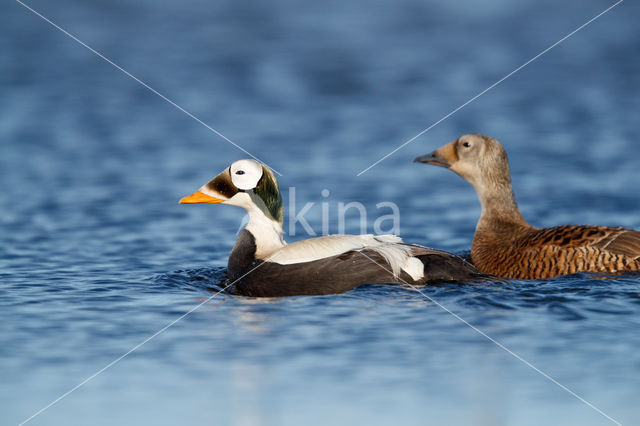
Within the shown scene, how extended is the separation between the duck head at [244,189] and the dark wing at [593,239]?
211cm

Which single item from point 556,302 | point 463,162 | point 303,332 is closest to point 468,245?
point 463,162

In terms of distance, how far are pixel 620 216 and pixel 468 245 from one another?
1.73 m

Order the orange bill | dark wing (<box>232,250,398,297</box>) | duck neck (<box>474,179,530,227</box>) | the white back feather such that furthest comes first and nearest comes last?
duck neck (<box>474,179,530,227</box>) → the orange bill → the white back feather → dark wing (<box>232,250,398,297</box>)

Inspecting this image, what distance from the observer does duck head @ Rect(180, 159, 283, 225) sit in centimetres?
762

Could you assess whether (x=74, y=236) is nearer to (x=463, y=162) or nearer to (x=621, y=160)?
(x=463, y=162)

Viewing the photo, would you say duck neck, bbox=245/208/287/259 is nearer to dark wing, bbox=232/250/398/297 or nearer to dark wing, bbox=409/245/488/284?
dark wing, bbox=232/250/398/297

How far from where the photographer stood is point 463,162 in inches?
332

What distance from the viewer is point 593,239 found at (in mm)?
7418

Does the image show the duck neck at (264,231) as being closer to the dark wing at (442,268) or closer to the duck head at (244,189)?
the duck head at (244,189)

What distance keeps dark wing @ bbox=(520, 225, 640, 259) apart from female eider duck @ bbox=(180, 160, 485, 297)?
63 cm

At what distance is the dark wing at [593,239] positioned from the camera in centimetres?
732

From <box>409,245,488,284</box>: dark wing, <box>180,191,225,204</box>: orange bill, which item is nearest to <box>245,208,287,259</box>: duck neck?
<box>180,191,225,204</box>: orange bill

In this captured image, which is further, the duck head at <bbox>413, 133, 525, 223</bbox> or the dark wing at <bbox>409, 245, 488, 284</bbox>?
the duck head at <bbox>413, 133, 525, 223</bbox>

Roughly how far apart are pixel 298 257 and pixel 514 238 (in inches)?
75.8
